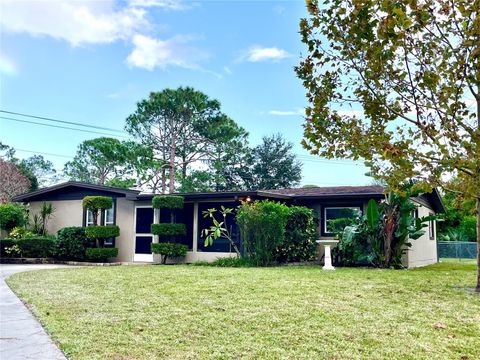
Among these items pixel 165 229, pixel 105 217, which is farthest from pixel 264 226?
pixel 105 217

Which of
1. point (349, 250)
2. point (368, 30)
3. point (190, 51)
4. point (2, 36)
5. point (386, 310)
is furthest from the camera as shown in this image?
point (190, 51)

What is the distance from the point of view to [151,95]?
29.0 metres

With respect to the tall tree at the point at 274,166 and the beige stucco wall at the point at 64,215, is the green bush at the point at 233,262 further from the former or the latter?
the tall tree at the point at 274,166

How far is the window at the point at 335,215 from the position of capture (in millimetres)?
14328

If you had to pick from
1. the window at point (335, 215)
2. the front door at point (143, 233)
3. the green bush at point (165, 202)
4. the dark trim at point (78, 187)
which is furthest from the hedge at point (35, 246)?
the window at point (335, 215)

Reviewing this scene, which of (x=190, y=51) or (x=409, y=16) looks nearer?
(x=409, y=16)

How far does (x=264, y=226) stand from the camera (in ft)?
44.1

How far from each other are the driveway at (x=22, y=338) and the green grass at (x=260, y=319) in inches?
5.2

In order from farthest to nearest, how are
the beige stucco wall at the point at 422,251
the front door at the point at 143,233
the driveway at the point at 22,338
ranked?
the front door at the point at 143,233, the beige stucco wall at the point at 422,251, the driveway at the point at 22,338

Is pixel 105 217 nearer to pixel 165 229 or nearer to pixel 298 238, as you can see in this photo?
pixel 165 229

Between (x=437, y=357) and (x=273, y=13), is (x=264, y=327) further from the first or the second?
(x=273, y=13)

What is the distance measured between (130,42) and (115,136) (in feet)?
58.9

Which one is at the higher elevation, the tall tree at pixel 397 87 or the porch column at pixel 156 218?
the tall tree at pixel 397 87

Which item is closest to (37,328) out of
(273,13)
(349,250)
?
(273,13)
